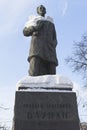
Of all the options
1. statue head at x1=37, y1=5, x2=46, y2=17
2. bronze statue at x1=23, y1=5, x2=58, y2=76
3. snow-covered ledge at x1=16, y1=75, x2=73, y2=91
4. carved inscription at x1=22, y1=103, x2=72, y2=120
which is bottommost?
→ carved inscription at x1=22, y1=103, x2=72, y2=120

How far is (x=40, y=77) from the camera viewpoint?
370 inches

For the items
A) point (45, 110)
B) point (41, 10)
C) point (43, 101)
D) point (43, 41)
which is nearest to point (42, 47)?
point (43, 41)

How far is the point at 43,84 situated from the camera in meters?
9.26

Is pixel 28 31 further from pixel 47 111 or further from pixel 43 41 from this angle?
pixel 47 111

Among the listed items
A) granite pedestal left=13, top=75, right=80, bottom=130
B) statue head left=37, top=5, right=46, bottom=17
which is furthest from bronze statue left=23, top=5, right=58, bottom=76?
granite pedestal left=13, top=75, right=80, bottom=130

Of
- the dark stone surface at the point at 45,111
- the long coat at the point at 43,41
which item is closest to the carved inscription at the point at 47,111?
the dark stone surface at the point at 45,111

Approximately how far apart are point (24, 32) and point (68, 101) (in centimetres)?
244

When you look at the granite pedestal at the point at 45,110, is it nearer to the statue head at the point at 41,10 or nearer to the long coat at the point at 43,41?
the long coat at the point at 43,41

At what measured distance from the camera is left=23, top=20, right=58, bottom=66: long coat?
1005cm

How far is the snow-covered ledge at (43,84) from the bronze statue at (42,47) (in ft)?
1.66

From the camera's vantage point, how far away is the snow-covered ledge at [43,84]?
30.3ft

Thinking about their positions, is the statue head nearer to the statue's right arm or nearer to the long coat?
the long coat

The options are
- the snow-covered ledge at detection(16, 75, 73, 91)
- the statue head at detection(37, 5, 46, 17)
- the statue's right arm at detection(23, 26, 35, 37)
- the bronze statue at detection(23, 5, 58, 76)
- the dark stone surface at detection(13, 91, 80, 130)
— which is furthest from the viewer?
the statue head at detection(37, 5, 46, 17)

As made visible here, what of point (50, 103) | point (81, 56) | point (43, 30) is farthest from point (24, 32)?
point (81, 56)
